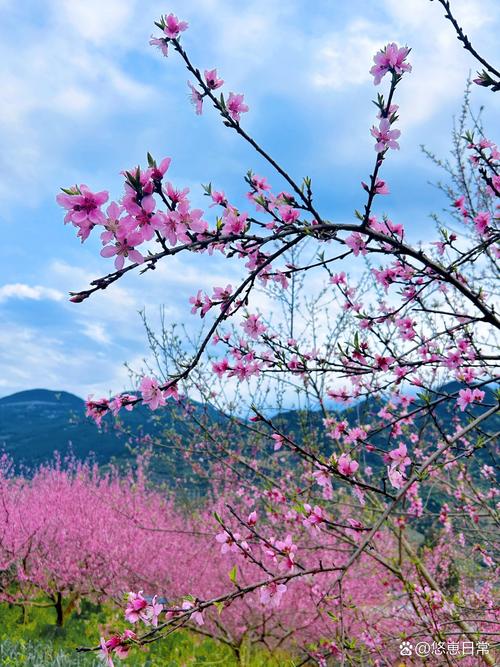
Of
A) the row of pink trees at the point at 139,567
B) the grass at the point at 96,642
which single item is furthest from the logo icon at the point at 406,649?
the row of pink trees at the point at 139,567

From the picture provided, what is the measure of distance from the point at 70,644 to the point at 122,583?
1252 mm

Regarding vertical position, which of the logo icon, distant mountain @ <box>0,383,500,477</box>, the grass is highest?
distant mountain @ <box>0,383,500,477</box>

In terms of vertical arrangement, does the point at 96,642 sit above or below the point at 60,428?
below

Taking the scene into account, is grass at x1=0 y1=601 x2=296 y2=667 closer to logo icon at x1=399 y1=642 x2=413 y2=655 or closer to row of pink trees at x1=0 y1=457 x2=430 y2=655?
row of pink trees at x1=0 y1=457 x2=430 y2=655

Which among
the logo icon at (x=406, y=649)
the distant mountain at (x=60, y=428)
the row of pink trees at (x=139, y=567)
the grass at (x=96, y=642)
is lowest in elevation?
the grass at (x=96, y=642)

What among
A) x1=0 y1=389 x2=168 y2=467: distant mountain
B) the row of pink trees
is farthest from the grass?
x1=0 y1=389 x2=168 y2=467: distant mountain

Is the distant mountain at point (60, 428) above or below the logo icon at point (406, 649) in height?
above

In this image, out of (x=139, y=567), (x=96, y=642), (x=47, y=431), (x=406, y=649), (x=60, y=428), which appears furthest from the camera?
(x=60, y=428)

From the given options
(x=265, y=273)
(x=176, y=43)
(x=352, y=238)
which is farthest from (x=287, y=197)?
(x=176, y=43)

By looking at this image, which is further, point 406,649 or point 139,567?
point 139,567

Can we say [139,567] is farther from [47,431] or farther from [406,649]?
[47,431]

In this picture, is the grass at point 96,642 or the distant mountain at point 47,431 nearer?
the grass at point 96,642

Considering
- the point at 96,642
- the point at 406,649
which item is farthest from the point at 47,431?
the point at 406,649

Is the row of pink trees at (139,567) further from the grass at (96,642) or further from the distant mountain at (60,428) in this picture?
the distant mountain at (60,428)
